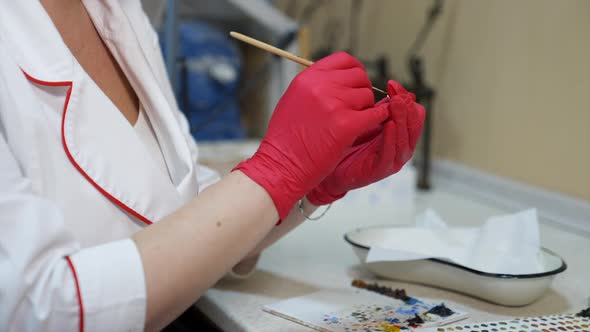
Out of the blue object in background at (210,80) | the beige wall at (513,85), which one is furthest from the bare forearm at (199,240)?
the blue object in background at (210,80)

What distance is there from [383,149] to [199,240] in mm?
322

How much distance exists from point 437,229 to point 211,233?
61 centimetres

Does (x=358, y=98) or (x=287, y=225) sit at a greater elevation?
(x=358, y=98)

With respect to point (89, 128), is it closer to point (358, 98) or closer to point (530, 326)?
point (358, 98)

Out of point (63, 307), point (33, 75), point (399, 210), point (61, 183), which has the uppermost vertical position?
point (33, 75)

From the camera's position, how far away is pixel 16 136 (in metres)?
0.76

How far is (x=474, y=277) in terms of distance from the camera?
99 cm

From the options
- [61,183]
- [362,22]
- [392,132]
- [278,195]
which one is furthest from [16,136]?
[362,22]

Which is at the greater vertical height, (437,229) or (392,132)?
(392,132)

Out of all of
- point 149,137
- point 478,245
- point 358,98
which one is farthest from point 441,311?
point 149,137

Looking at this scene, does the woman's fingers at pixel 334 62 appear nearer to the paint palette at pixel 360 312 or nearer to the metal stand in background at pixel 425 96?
the paint palette at pixel 360 312

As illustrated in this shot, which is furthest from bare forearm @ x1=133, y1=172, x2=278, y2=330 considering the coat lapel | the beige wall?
the beige wall

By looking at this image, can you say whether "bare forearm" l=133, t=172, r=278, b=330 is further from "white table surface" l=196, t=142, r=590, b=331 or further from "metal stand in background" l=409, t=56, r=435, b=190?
"metal stand in background" l=409, t=56, r=435, b=190

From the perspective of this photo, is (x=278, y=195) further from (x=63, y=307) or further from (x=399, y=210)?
(x=399, y=210)
